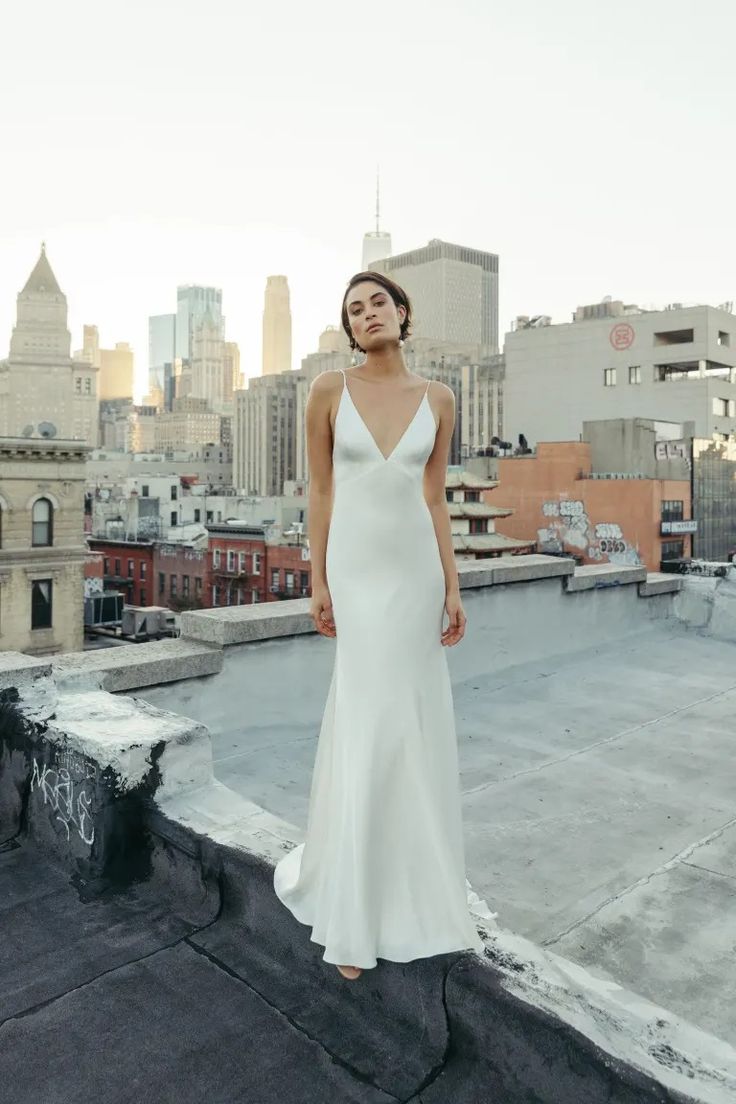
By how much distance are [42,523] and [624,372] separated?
4759 centimetres

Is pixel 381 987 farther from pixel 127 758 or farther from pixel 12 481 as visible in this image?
pixel 12 481

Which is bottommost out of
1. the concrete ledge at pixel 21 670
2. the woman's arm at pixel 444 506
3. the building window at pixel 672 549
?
the building window at pixel 672 549

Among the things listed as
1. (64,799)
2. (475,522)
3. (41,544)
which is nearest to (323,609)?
(64,799)

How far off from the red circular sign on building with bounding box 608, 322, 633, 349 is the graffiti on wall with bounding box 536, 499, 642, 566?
89.0ft

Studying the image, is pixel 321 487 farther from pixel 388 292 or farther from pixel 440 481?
pixel 388 292

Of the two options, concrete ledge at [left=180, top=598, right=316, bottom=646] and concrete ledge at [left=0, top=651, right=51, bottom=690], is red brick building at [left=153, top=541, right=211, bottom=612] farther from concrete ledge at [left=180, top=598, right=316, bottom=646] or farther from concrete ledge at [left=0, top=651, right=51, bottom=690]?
concrete ledge at [left=0, top=651, right=51, bottom=690]

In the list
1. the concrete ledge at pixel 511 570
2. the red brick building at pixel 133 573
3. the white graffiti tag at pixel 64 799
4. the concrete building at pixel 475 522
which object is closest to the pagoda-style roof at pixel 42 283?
the red brick building at pixel 133 573

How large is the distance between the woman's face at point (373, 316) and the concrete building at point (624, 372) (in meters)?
66.4

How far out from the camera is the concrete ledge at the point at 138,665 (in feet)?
14.8

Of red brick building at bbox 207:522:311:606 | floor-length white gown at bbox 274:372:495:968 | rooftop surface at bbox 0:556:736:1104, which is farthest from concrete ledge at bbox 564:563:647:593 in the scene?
red brick building at bbox 207:522:311:606

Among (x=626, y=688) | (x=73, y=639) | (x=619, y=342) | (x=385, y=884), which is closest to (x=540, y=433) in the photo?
(x=619, y=342)

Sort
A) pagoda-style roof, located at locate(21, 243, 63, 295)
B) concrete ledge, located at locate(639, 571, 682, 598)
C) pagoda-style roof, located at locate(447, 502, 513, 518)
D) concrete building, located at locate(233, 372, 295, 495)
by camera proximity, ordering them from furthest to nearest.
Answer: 1. concrete building, located at locate(233, 372, 295, 495)
2. pagoda-style roof, located at locate(21, 243, 63, 295)
3. pagoda-style roof, located at locate(447, 502, 513, 518)
4. concrete ledge, located at locate(639, 571, 682, 598)

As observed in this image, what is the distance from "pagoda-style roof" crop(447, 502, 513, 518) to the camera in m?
47.0

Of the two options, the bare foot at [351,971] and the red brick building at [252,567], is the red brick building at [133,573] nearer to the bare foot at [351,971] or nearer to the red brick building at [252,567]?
the red brick building at [252,567]
